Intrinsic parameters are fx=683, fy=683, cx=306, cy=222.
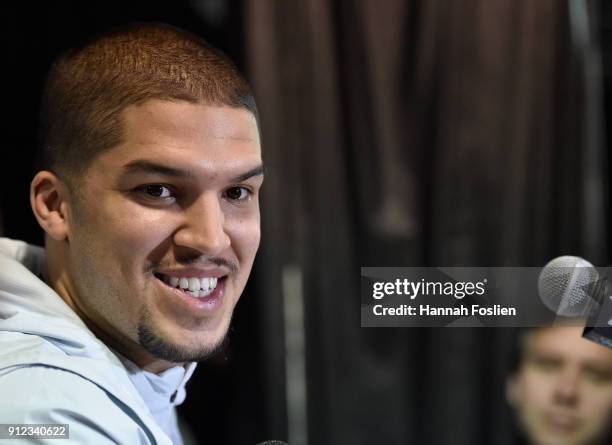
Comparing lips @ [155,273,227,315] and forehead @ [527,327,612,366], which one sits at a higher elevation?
lips @ [155,273,227,315]

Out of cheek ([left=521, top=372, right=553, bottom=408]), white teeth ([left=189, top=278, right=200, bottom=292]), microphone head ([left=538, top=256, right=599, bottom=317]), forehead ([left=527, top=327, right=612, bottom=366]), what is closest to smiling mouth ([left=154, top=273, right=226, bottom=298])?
white teeth ([left=189, top=278, right=200, bottom=292])

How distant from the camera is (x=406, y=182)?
159cm

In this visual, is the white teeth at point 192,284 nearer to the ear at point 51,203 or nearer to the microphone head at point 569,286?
the ear at point 51,203

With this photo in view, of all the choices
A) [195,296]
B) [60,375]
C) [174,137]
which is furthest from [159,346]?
[174,137]

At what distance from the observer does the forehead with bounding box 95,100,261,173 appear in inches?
35.5

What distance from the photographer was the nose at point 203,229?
2.97 feet

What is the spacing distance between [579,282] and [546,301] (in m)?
0.11

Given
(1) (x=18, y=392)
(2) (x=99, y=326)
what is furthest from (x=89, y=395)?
(2) (x=99, y=326)

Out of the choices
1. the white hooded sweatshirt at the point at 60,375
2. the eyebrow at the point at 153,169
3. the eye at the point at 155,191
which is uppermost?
the eyebrow at the point at 153,169

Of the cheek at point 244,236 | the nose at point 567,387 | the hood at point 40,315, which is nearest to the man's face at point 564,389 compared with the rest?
the nose at point 567,387

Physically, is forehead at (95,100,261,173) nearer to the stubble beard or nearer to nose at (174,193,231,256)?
nose at (174,193,231,256)

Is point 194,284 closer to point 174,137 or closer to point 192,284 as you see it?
point 192,284

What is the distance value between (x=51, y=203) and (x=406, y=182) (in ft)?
2.83

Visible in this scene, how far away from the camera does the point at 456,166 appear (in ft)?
5.16
